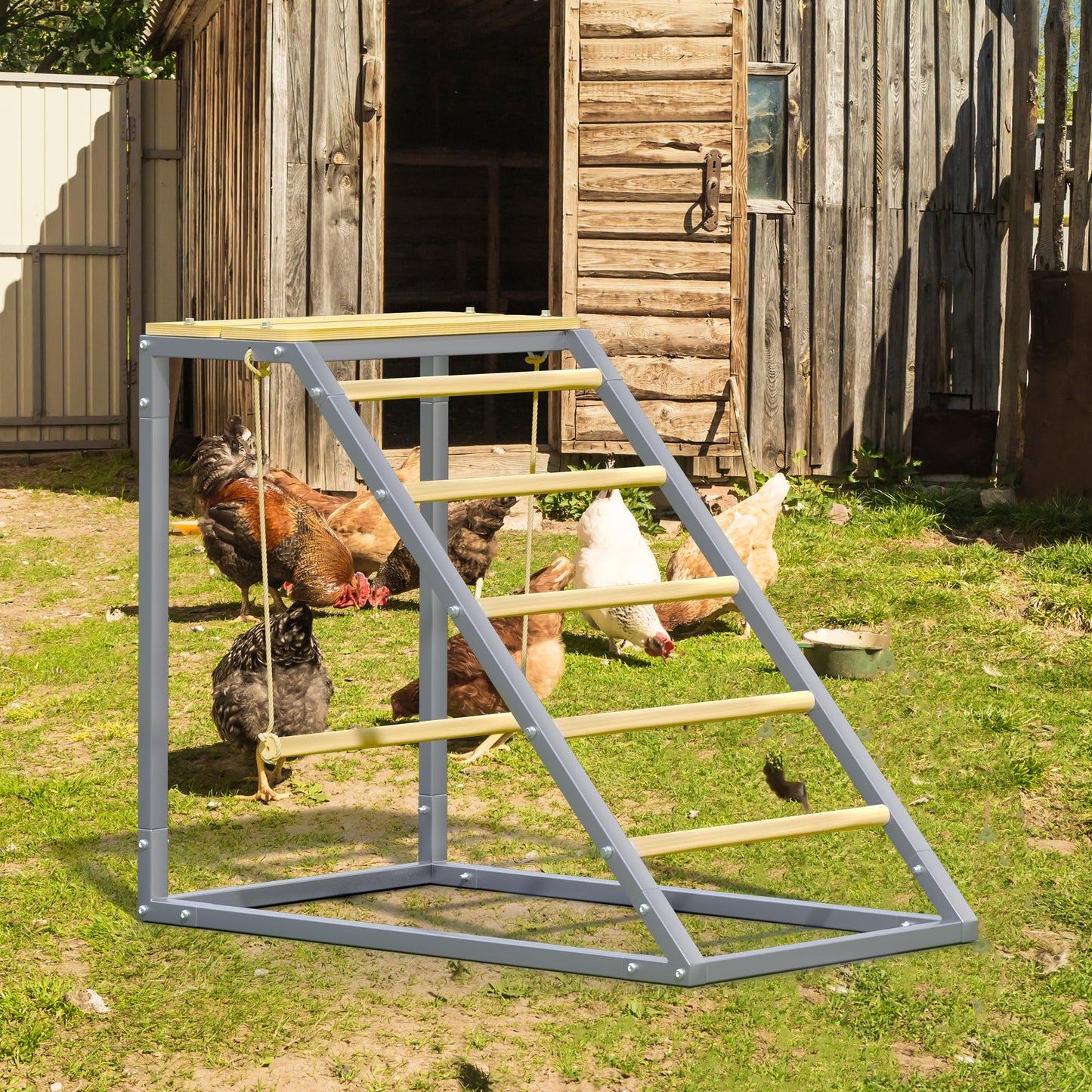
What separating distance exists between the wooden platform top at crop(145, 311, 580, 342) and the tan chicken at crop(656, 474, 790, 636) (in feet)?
10.8

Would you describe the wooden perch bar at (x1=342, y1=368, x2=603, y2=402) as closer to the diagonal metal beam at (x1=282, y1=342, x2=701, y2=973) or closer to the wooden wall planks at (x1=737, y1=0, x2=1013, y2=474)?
the diagonal metal beam at (x1=282, y1=342, x2=701, y2=973)

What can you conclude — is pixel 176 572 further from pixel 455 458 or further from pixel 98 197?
pixel 98 197

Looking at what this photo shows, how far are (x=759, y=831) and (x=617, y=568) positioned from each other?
11.2 feet

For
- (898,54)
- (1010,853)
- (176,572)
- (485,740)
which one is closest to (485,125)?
(898,54)

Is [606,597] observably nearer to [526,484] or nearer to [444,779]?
[526,484]

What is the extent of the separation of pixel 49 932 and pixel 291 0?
6701 millimetres

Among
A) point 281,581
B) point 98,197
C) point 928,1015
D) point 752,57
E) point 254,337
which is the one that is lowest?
point 928,1015

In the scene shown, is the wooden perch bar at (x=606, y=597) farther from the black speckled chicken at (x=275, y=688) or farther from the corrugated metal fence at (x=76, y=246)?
the corrugated metal fence at (x=76, y=246)

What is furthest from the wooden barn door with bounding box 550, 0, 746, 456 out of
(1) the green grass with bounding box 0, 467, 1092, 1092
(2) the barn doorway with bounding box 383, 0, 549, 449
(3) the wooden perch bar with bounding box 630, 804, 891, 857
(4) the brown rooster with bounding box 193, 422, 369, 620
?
(3) the wooden perch bar with bounding box 630, 804, 891, 857

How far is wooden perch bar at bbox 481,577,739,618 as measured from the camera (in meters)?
3.40

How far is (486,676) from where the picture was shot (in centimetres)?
553

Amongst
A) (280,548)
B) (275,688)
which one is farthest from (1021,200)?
(275,688)

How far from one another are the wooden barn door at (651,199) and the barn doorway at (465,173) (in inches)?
181

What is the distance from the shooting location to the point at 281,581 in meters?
7.27
